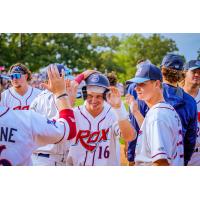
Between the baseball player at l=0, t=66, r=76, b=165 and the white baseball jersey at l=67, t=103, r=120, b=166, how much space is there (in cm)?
138

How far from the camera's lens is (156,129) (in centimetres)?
332

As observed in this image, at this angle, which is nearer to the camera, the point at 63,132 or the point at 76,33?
the point at 63,132

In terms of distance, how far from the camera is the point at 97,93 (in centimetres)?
383

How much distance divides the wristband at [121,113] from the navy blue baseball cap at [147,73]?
11.6 inches

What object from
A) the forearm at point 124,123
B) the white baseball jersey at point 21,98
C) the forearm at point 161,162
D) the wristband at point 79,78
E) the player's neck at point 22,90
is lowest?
the forearm at point 161,162

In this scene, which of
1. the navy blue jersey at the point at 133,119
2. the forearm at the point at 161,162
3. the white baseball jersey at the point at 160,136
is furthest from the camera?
the navy blue jersey at the point at 133,119

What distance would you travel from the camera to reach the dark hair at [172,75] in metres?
3.84

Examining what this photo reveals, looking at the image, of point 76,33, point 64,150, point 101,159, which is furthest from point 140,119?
point 76,33

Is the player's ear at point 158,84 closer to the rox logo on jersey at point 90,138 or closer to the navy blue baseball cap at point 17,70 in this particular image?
the rox logo on jersey at point 90,138

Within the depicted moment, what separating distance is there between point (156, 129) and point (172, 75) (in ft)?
2.58

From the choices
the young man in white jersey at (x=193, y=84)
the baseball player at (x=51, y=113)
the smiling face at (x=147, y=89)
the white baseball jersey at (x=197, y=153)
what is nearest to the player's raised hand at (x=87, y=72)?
the baseball player at (x=51, y=113)
